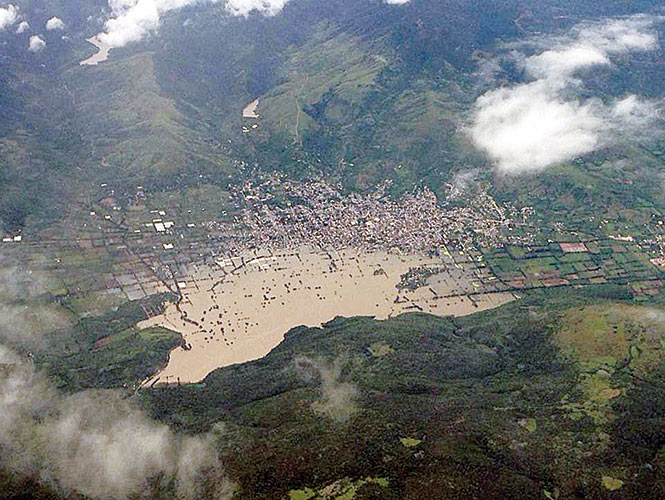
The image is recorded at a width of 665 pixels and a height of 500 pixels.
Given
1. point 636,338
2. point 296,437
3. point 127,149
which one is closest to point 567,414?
point 636,338

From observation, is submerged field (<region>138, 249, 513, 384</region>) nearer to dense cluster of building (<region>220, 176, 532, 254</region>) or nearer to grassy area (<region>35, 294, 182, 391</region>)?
grassy area (<region>35, 294, 182, 391</region>)

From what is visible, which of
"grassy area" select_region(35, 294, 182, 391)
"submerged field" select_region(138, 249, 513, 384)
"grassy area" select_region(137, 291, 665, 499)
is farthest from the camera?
"submerged field" select_region(138, 249, 513, 384)

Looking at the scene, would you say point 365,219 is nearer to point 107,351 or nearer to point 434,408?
point 107,351

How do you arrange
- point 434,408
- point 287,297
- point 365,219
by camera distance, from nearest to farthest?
1. point 434,408
2. point 287,297
3. point 365,219

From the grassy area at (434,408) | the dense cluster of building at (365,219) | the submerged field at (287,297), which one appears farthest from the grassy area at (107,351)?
the dense cluster of building at (365,219)

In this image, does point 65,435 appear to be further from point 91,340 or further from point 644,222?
point 644,222

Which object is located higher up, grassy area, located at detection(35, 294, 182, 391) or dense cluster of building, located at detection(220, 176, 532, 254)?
grassy area, located at detection(35, 294, 182, 391)

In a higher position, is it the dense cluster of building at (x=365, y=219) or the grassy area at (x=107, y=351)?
the grassy area at (x=107, y=351)

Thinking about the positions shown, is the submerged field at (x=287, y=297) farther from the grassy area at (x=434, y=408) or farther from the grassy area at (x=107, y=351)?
the grassy area at (x=434, y=408)

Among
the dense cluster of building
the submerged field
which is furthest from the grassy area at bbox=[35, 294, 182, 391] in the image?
the dense cluster of building

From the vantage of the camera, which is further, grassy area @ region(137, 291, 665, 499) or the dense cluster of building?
the dense cluster of building

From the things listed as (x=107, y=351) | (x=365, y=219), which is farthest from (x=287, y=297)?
(x=365, y=219)
